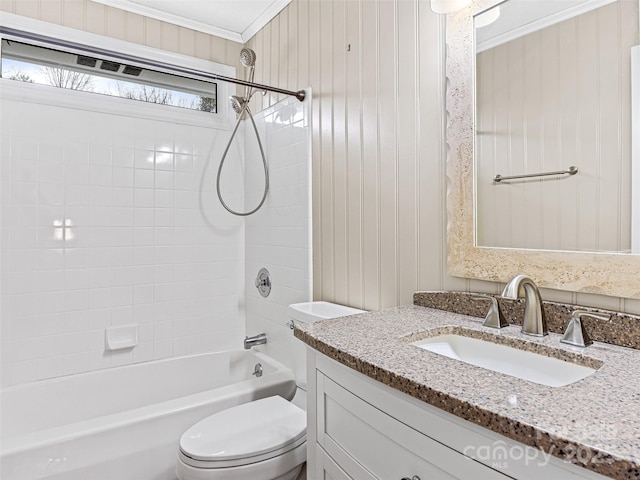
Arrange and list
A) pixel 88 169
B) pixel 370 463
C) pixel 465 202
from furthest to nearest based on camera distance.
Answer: pixel 88 169, pixel 465 202, pixel 370 463

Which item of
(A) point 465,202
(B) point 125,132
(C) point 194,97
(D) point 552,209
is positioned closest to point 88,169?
(B) point 125,132

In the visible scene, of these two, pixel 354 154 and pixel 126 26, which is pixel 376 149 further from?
pixel 126 26

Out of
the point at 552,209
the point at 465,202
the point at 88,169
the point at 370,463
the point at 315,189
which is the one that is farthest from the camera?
the point at 88,169

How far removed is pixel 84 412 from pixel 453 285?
1993mm

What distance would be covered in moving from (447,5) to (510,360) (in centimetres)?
111

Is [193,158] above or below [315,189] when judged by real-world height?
above

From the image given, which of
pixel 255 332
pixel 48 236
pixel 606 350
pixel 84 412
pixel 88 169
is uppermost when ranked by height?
pixel 88 169

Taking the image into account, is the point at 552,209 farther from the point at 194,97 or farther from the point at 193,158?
the point at 194,97

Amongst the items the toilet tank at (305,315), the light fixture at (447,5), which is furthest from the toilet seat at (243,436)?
the light fixture at (447,5)

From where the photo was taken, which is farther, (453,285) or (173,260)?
(173,260)

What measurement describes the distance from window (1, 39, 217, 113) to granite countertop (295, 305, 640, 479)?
2068 mm

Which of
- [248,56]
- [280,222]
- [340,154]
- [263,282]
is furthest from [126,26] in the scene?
[263,282]

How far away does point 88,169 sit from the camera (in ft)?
7.34

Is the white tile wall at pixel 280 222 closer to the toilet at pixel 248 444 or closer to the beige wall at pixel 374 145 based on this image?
the beige wall at pixel 374 145
